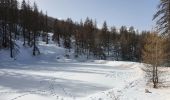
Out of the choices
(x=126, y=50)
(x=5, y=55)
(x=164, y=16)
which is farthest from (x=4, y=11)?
(x=126, y=50)

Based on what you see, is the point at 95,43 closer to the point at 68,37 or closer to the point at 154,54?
the point at 68,37

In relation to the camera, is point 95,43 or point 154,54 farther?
point 95,43

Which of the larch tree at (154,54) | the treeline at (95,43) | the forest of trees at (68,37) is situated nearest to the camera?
the larch tree at (154,54)

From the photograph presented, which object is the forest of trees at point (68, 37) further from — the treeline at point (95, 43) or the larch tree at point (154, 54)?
the larch tree at point (154, 54)

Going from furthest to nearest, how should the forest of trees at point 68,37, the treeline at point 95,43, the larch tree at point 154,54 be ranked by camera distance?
the treeline at point 95,43 < the forest of trees at point 68,37 < the larch tree at point 154,54

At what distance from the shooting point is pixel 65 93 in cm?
1897

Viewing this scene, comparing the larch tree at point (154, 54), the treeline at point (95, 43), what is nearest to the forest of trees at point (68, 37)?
the treeline at point (95, 43)

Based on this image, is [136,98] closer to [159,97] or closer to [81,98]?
[159,97]

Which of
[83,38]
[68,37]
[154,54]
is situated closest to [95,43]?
[83,38]

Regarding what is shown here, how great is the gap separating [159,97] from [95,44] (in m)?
70.7

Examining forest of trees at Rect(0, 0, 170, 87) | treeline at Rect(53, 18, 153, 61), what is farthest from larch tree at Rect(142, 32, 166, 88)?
treeline at Rect(53, 18, 153, 61)

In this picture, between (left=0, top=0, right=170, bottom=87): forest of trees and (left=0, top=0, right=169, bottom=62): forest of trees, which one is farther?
(left=0, top=0, right=169, bottom=62): forest of trees

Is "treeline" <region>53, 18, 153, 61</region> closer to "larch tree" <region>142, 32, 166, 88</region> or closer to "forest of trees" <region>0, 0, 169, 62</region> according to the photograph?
"forest of trees" <region>0, 0, 169, 62</region>

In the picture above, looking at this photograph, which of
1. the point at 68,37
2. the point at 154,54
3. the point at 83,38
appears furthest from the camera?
the point at 68,37
